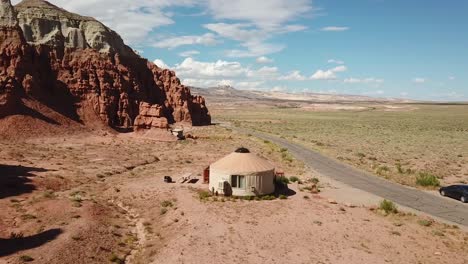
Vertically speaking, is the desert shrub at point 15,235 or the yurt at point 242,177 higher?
the yurt at point 242,177

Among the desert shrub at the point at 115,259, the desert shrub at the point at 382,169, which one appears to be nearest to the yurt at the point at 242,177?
the desert shrub at the point at 115,259

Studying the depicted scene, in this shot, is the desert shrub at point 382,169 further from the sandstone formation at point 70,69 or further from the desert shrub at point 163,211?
the sandstone formation at point 70,69

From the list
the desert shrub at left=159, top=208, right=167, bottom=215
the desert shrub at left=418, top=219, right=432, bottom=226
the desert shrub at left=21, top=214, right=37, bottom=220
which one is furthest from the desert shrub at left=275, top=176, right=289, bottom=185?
the desert shrub at left=21, top=214, right=37, bottom=220

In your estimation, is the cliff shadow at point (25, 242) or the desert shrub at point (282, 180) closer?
the cliff shadow at point (25, 242)

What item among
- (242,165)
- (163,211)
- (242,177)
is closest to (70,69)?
(242,165)

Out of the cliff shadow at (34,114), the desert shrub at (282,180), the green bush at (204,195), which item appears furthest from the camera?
the cliff shadow at (34,114)

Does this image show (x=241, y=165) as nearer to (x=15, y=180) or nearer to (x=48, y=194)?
(x=48, y=194)
